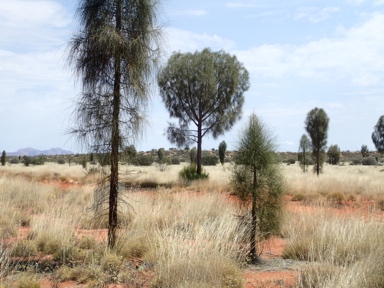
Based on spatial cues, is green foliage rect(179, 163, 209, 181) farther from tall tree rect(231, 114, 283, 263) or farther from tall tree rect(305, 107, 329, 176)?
tall tree rect(231, 114, 283, 263)

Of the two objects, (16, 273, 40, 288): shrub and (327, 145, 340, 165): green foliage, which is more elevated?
(327, 145, 340, 165): green foliage

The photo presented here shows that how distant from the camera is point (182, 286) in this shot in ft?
17.7

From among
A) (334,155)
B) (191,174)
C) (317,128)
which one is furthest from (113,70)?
(334,155)

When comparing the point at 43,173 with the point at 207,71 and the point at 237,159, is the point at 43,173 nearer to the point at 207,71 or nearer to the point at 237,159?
the point at 207,71

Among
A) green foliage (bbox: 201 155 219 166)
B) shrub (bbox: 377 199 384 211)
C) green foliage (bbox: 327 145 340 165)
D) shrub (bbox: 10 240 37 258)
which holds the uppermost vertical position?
green foliage (bbox: 327 145 340 165)

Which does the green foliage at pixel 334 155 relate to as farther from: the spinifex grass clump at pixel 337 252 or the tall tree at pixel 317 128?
the spinifex grass clump at pixel 337 252

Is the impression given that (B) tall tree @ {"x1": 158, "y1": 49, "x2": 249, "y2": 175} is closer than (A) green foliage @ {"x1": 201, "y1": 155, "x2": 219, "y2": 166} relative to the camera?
Yes

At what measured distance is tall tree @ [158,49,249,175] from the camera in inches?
1114

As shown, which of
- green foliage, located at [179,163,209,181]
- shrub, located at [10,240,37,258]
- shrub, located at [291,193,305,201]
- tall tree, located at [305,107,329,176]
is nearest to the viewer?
shrub, located at [10,240,37,258]

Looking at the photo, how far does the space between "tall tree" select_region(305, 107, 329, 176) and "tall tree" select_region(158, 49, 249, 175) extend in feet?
21.6

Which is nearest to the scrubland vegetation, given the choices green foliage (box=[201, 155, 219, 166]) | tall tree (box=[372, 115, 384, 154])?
tall tree (box=[372, 115, 384, 154])

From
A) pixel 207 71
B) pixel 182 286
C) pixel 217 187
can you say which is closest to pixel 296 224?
pixel 182 286

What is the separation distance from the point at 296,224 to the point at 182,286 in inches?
216

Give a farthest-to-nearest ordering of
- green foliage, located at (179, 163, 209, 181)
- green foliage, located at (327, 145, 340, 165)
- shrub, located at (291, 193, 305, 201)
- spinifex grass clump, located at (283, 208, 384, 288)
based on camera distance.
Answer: green foliage, located at (327, 145, 340, 165), green foliage, located at (179, 163, 209, 181), shrub, located at (291, 193, 305, 201), spinifex grass clump, located at (283, 208, 384, 288)
